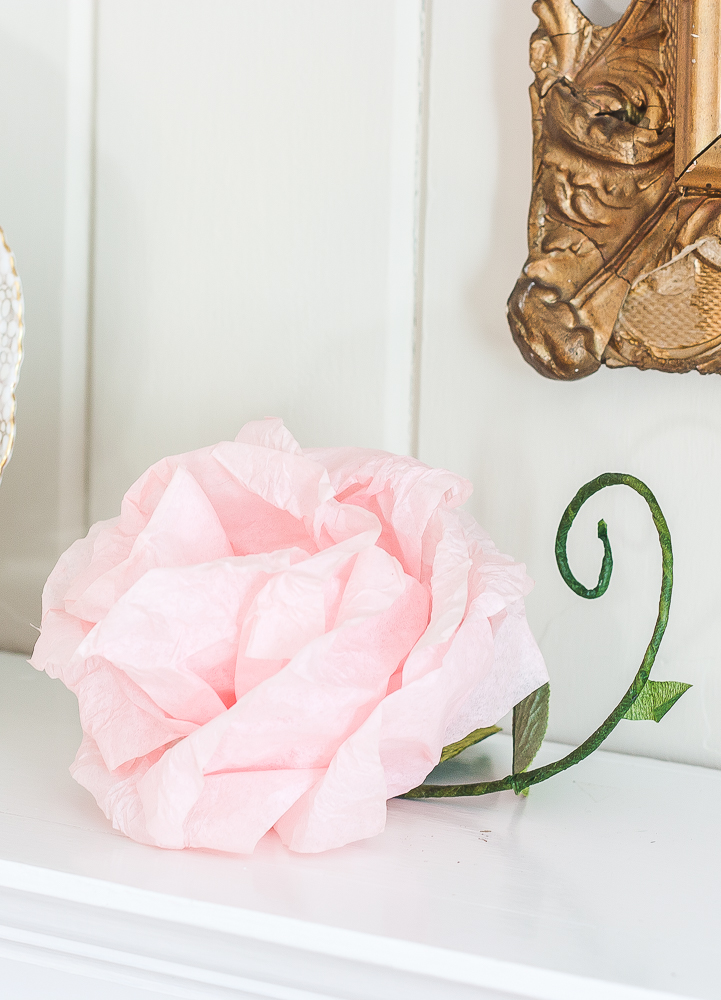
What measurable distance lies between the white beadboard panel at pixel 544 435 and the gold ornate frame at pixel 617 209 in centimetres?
2

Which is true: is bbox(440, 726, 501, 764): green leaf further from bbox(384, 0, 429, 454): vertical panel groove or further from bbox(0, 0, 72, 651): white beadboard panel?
bbox(0, 0, 72, 651): white beadboard panel

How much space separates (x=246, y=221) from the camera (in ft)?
1.70

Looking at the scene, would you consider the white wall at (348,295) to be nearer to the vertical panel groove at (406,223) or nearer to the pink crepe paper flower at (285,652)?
the vertical panel groove at (406,223)

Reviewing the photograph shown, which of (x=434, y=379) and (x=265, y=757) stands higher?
(x=434, y=379)

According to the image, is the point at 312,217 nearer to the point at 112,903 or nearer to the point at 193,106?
the point at 193,106

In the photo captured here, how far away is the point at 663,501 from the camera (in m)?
0.44

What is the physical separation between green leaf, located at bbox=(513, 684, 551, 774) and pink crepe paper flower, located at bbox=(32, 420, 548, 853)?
25mm

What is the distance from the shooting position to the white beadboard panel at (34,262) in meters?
0.56

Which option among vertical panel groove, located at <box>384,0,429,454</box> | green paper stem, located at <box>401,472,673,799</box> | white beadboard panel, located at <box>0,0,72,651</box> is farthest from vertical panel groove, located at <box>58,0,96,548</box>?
green paper stem, located at <box>401,472,673,799</box>

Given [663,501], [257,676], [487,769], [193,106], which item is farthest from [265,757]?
[193,106]

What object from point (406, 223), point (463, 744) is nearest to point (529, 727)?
point (463, 744)

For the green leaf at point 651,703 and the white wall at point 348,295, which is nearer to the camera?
the green leaf at point 651,703

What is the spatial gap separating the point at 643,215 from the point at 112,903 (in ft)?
1.20

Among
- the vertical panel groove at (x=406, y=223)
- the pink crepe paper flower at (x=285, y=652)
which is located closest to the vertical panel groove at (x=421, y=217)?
the vertical panel groove at (x=406, y=223)
